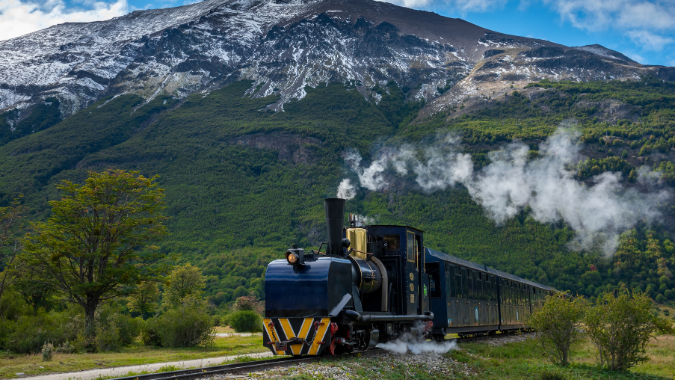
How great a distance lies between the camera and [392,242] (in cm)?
1570

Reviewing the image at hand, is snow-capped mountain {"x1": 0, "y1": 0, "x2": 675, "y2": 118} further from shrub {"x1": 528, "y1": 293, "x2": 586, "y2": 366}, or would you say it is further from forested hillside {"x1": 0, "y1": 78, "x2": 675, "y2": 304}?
shrub {"x1": 528, "y1": 293, "x2": 586, "y2": 366}

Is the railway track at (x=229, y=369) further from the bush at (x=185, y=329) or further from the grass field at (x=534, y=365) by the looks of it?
the bush at (x=185, y=329)

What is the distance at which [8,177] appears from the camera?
113188 millimetres

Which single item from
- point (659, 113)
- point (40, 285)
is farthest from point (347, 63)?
point (40, 285)

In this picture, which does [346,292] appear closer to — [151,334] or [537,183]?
[151,334]

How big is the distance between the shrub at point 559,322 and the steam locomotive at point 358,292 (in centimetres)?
367

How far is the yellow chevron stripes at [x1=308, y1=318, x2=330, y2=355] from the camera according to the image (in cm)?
1191

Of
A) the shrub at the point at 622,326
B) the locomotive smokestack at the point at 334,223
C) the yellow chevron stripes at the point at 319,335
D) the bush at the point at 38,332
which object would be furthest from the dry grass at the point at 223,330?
the shrub at the point at 622,326

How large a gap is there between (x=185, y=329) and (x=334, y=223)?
16.0 meters

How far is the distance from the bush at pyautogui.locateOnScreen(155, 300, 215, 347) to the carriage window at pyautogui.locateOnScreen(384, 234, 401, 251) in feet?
47.4

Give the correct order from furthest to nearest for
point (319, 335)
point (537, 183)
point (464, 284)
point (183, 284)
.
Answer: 1. point (537, 183)
2. point (183, 284)
3. point (464, 284)
4. point (319, 335)

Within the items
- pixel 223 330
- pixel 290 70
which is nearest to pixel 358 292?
pixel 223 330

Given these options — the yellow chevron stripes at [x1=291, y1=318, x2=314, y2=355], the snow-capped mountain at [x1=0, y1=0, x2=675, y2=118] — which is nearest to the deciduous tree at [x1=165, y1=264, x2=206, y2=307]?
the yellow chevron stripes at [x1=291, y1=318, x2=314, y2=355]

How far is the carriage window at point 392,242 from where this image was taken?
1562cm
